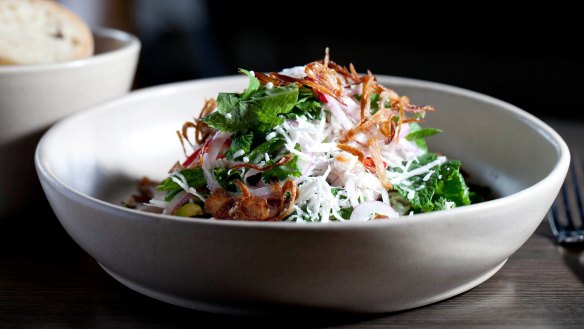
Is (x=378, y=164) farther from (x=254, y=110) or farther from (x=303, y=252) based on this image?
(x=303, y=252)

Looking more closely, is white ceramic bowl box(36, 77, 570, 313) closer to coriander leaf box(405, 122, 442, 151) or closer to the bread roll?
coriander leaf box(405, 122, 442, 151)

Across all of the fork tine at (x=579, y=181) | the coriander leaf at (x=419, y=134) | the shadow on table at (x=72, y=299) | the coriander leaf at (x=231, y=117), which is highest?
the coriander leaf at (x=231, y=117)

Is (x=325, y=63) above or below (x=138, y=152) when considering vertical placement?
above

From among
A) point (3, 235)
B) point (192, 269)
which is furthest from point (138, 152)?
point (192, 269)

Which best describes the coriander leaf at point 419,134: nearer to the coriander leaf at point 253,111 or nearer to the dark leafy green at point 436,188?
the dark leafy green at point 436,188

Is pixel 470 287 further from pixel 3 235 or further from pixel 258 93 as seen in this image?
pixel 3 235

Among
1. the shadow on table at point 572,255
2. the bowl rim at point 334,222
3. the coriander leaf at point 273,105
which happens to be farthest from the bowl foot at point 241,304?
the coriander leaf at point 273,105
